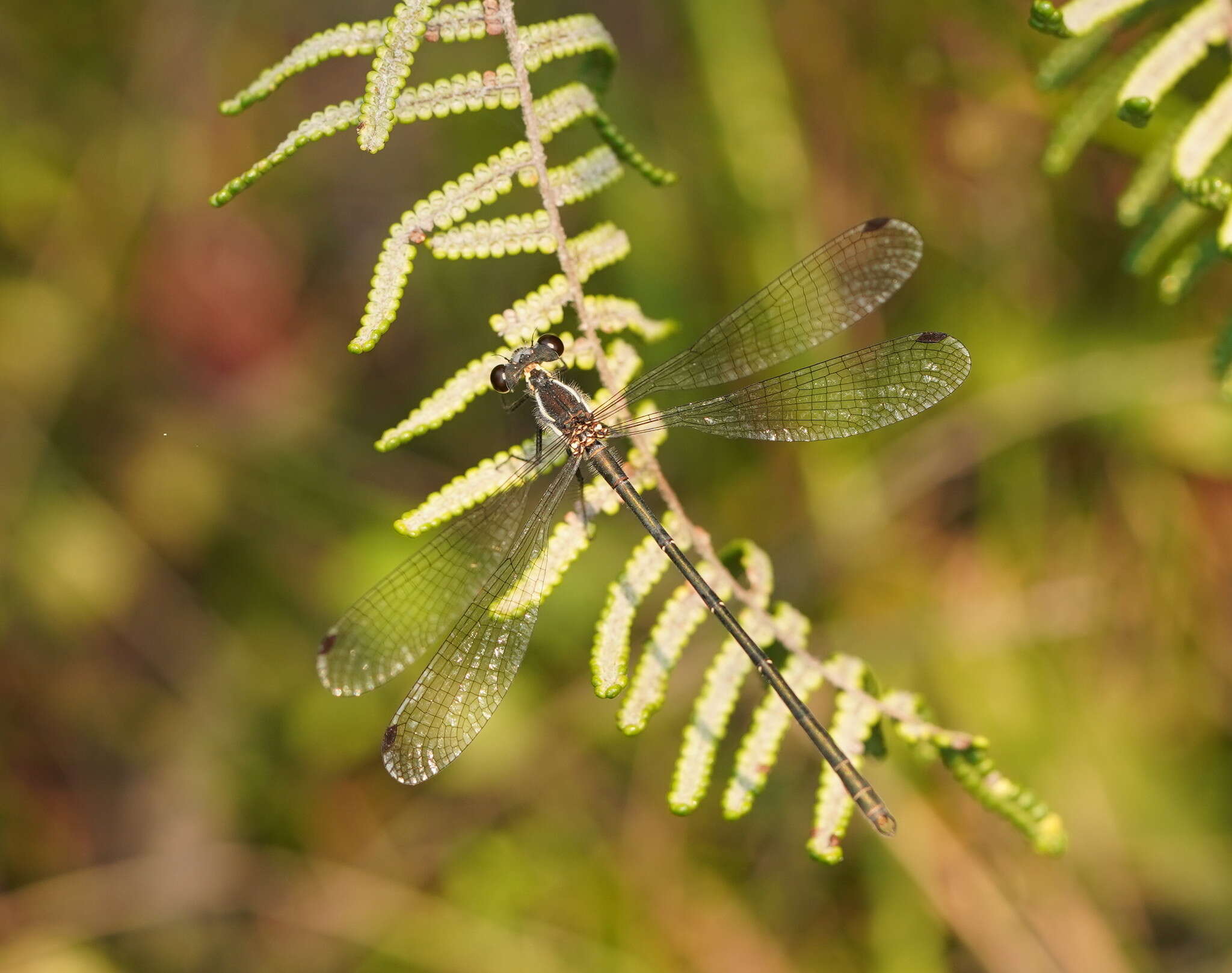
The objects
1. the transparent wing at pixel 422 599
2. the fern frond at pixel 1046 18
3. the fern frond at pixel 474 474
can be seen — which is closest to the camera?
the fern frond at pixel 1046 18

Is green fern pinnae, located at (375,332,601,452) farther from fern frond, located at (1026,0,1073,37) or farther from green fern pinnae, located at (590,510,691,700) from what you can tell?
fern frond, located at (1026,0,1073,37)

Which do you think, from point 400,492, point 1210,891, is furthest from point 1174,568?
point 400,492

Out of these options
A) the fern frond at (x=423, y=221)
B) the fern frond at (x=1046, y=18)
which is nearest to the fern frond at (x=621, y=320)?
the fern frond at (x=423, y=221)

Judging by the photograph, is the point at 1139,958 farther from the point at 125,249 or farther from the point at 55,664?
the point at 125,249

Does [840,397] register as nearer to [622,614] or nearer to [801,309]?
[801,309]

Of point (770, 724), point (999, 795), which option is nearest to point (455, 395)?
point (770, 724)

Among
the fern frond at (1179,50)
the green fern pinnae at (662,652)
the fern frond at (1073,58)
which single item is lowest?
the green fern pinnae at (662,652)

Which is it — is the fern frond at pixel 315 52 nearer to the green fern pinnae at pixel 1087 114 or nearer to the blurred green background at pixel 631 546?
the green fern pinnae at pixel 1087 114
